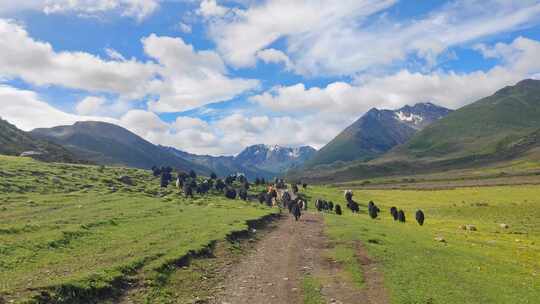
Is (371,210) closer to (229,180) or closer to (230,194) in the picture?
(230,194)

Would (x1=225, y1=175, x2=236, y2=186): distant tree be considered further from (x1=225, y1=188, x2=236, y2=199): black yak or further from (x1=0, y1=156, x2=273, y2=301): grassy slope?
(x1=0, y1=156, x2=273, y2=301): grassy slope

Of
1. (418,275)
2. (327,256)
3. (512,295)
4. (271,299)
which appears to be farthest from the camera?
(327,256)

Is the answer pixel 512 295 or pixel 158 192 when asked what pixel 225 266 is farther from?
pixel 158 192

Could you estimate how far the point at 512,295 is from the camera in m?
25.2

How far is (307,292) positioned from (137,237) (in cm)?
1808

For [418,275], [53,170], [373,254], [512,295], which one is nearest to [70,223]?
[373,254]

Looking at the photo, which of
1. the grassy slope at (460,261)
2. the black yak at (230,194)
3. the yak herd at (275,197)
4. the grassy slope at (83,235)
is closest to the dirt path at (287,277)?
the grassy slope at (460,261)

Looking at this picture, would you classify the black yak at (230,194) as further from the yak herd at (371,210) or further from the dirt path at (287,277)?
the dirt path at (287,277)

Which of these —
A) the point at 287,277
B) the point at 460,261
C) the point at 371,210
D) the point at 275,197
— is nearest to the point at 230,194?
Result: the point at 275,197

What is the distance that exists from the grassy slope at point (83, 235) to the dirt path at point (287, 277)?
459 centimetres

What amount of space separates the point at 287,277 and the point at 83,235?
17834 millimetres

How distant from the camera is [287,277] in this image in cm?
2717

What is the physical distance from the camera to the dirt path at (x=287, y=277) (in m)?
22.6

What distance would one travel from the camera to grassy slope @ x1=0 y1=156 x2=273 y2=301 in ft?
71.6
